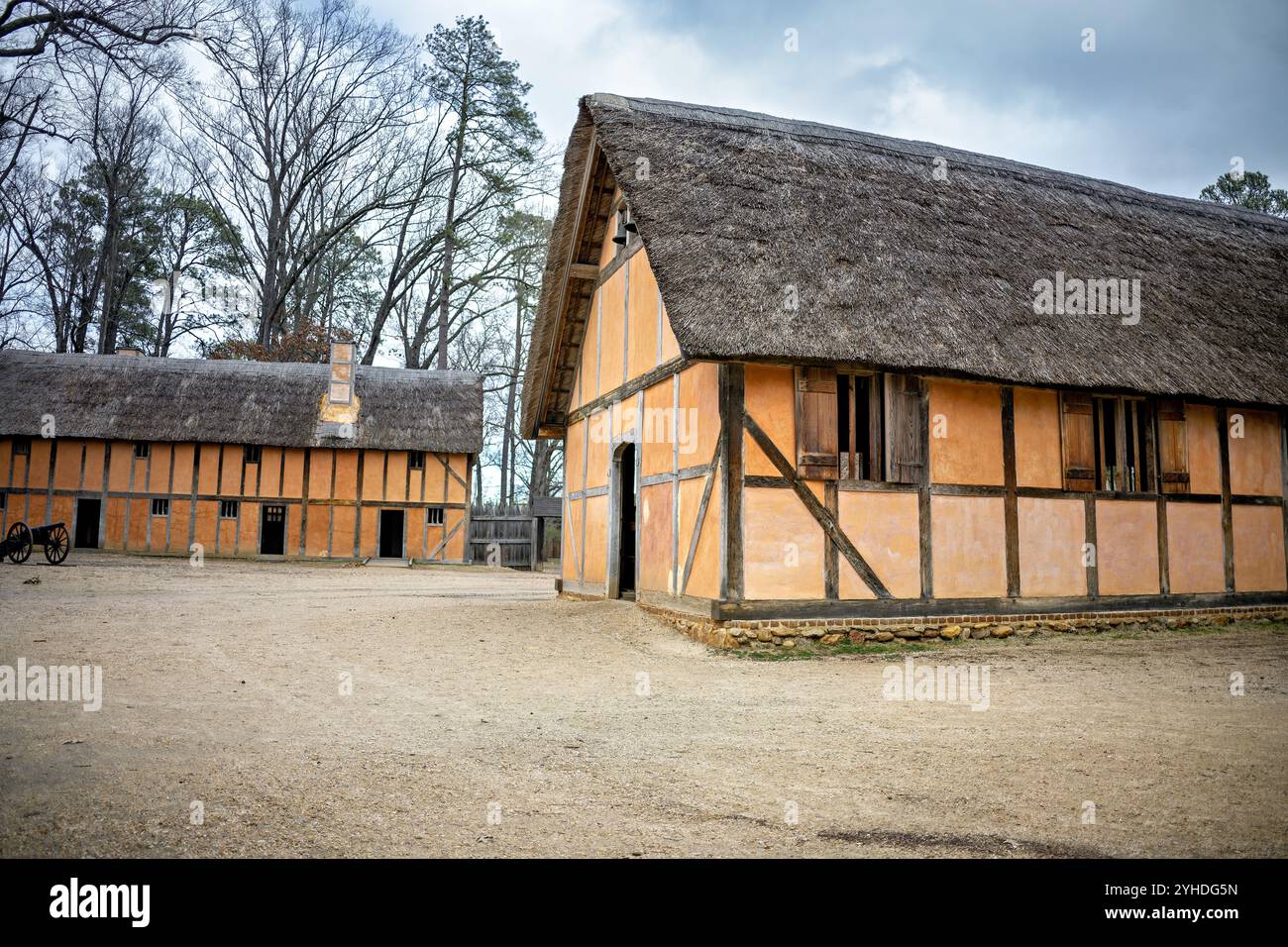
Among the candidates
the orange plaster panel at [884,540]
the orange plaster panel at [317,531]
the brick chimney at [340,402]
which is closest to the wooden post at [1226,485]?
the orange plaster panel at [884,540]

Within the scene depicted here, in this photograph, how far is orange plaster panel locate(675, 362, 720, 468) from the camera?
10109 mm

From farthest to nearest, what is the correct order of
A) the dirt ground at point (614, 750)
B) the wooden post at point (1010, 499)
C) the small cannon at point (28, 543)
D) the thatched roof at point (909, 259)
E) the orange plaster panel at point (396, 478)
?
the orange plaster panel at point (396, 478)
the small cannon at point (28, 543)
the wooden post at point (1010, 499)
the thatched roof at point (909, 259)
the dirt ground at point (614, 750)

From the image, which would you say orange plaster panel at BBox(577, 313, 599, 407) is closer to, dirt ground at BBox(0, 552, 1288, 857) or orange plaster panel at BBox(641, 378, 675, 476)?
orange plaster panel at BBox(641, 378, 675, 476)

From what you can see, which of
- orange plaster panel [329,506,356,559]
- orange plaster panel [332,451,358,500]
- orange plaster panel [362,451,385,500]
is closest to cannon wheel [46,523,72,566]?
orange plaster panel [329,506,356,559]

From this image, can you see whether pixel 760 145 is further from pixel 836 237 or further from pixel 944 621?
pixel 944 621

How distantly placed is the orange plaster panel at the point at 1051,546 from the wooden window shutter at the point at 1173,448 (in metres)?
1.61

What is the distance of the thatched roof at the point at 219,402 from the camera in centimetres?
2567

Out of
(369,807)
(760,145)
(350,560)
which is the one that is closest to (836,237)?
(760,145)

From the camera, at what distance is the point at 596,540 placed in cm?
1461

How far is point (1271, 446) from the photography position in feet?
42.0

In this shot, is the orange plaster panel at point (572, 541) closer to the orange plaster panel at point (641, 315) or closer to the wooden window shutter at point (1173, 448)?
A: the orange plaster panel at point (641, 315)

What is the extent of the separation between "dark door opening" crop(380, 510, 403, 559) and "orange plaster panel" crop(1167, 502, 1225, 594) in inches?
843

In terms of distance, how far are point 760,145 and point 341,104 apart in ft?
77.8

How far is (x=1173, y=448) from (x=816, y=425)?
5.75m
